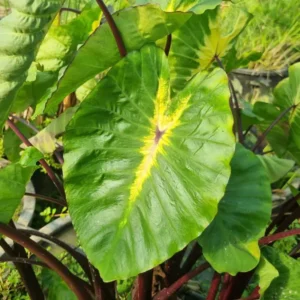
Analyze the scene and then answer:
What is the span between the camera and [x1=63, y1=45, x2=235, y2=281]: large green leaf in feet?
2.75

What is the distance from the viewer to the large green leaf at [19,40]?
2.38 ft

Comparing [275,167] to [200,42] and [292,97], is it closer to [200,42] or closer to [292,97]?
[292,97]

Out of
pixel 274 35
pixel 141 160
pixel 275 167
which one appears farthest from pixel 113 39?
pixel 274 35

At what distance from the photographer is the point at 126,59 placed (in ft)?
3.09

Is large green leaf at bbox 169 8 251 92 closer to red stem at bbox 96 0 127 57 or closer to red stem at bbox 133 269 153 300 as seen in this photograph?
red stem at bbox 96 0 127 57

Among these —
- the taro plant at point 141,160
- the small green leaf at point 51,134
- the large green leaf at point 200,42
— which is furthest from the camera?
the small green leaf at point 51,134

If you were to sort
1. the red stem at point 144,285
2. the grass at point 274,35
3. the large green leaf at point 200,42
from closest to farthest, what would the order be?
the red stem at point 144,285 → the large green leaf at point 200,42 → the grass at point 274,35

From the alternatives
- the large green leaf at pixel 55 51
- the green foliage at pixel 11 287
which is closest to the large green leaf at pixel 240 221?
the large green leaf at pixel 55 51

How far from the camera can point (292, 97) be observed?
1328 millimetres

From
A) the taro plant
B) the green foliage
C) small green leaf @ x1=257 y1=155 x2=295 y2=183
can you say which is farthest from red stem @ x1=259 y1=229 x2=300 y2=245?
the green foliage

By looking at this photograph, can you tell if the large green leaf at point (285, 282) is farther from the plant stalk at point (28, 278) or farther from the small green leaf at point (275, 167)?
the plant stalk at point (28, 278)

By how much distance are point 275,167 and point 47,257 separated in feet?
1.93

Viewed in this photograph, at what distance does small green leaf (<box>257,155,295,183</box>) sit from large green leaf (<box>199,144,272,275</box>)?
0.27 m

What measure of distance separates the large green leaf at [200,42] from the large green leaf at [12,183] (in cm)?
52
